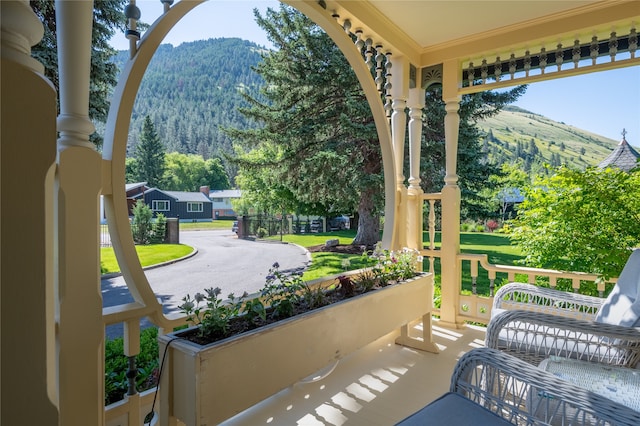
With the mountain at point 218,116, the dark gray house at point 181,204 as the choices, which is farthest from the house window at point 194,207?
the mountain at point 218,116

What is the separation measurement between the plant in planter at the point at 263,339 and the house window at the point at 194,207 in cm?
1877

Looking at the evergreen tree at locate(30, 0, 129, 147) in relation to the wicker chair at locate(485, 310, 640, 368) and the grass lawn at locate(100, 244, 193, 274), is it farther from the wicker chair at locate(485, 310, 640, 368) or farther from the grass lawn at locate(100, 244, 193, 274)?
the grass lawn at locate(100, 244, 193, 274)

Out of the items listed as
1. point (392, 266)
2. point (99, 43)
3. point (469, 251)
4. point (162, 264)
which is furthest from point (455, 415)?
point (162, 264)

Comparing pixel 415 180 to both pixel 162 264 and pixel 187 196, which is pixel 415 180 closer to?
pixel 162 264

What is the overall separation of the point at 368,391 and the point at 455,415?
3.62ft

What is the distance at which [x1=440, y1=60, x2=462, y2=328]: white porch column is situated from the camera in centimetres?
318

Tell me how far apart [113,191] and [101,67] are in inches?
159

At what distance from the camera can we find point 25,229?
0.52 m

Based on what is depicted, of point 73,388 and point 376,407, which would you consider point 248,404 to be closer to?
point 73,388

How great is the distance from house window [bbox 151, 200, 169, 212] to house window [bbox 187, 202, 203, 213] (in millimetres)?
1496

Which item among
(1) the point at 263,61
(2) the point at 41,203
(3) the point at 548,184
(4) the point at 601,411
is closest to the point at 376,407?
(4) the point at 601,411

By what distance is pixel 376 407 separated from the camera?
6.57 feet

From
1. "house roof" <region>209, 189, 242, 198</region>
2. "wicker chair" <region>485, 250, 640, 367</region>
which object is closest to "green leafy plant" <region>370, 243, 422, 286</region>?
"wicker chair" <region>485, 250, 640, 367</region>

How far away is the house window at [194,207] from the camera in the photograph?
19609 millimetres
